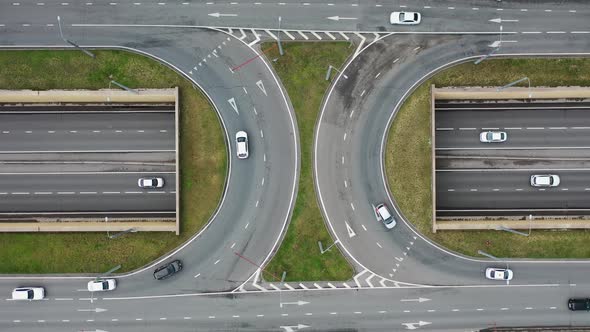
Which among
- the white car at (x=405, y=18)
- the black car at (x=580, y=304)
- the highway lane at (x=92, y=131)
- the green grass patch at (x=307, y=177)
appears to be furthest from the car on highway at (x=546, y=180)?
the highway lane at (x=92, y=131)

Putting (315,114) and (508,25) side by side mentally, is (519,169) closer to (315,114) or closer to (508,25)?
(508,25)

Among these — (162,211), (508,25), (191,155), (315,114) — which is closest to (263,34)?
(315,114)

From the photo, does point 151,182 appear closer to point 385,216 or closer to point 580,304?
point 385,216

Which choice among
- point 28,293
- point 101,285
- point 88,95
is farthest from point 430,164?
point 28,293

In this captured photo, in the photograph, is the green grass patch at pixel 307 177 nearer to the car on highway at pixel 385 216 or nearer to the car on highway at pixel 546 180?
the car on highway at pixel 385 216

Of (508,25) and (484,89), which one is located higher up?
(508,25)

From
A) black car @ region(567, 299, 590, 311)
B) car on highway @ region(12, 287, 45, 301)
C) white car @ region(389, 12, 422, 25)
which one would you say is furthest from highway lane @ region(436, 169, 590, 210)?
car on highway @ region(12, 287, 45, 301)
